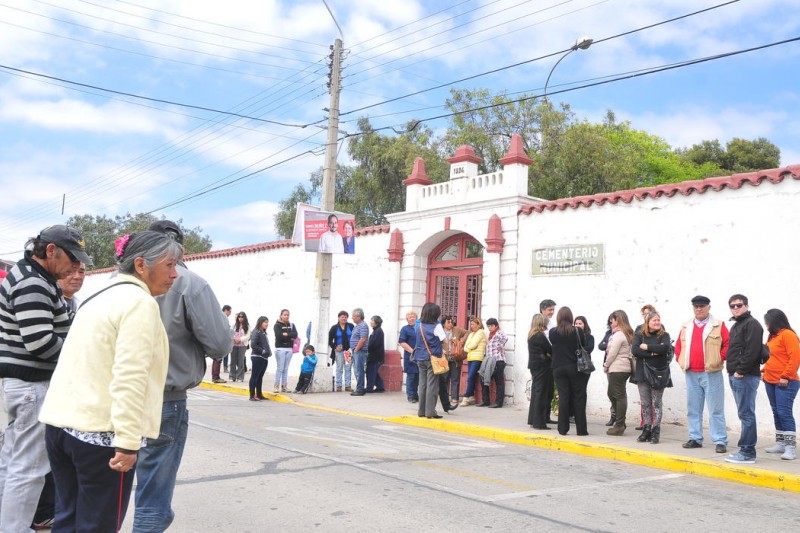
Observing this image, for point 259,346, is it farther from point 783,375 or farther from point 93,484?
point 93,484

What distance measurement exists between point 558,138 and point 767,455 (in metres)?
19.0

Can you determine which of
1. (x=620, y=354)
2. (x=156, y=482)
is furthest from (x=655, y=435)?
(x=156, y=482)

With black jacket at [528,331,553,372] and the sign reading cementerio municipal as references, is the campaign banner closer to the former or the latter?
the sign reading cementerio municipal

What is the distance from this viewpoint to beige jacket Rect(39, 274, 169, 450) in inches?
114

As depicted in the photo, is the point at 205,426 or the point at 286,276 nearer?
the point at 205,426

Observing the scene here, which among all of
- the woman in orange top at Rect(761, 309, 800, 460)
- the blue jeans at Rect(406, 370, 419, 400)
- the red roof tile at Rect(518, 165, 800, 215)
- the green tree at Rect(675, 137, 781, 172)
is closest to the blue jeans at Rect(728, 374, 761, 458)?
the woman in orange top at Rect(761, 309, 800, 460)

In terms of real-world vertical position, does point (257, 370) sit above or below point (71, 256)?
below

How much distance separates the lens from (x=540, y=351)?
10.9m

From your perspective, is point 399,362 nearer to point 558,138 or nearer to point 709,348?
point 709,348

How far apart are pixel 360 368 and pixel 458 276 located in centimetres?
301

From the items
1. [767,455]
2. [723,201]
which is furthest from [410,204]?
[767,455]

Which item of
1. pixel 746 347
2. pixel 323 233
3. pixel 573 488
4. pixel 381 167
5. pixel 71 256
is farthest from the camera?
pixel 381 167

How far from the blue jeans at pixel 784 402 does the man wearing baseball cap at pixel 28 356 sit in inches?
307

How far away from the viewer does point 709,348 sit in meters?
9.09
